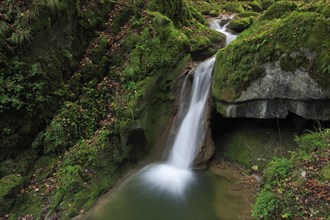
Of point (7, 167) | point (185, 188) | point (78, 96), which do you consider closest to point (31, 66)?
point (78, 96)

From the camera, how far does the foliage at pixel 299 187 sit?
184 inches

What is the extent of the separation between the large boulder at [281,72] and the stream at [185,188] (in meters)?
1.23

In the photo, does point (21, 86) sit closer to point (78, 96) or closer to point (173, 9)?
point (78, 96)

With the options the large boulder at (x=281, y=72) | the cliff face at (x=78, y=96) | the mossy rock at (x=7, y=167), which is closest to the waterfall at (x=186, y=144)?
the cliff face at (x=78, y=96)

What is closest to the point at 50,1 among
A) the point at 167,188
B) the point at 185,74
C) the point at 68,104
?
the point at 68,104

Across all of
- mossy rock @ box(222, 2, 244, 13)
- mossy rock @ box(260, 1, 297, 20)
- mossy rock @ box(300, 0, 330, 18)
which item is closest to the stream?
mossy rock @ box(260, 1, 297, 20)

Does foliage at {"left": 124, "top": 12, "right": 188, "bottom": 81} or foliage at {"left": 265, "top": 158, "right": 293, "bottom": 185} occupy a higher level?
foliage at {"left": 124, "top": 12, "right": 188, "bottom": 81}

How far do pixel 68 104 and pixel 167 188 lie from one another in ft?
13.5

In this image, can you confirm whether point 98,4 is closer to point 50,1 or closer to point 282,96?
point 50,1

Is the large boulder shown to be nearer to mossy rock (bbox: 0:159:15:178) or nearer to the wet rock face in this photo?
the wet rock face

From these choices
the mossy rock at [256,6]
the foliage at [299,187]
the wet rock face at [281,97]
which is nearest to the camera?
the foliage at [299,187]

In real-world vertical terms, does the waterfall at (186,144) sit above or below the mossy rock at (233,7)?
below

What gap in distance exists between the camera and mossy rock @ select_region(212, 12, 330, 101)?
19.7ft

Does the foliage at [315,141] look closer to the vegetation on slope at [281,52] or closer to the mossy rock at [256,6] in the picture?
the vegetation on slope at [281,52]
